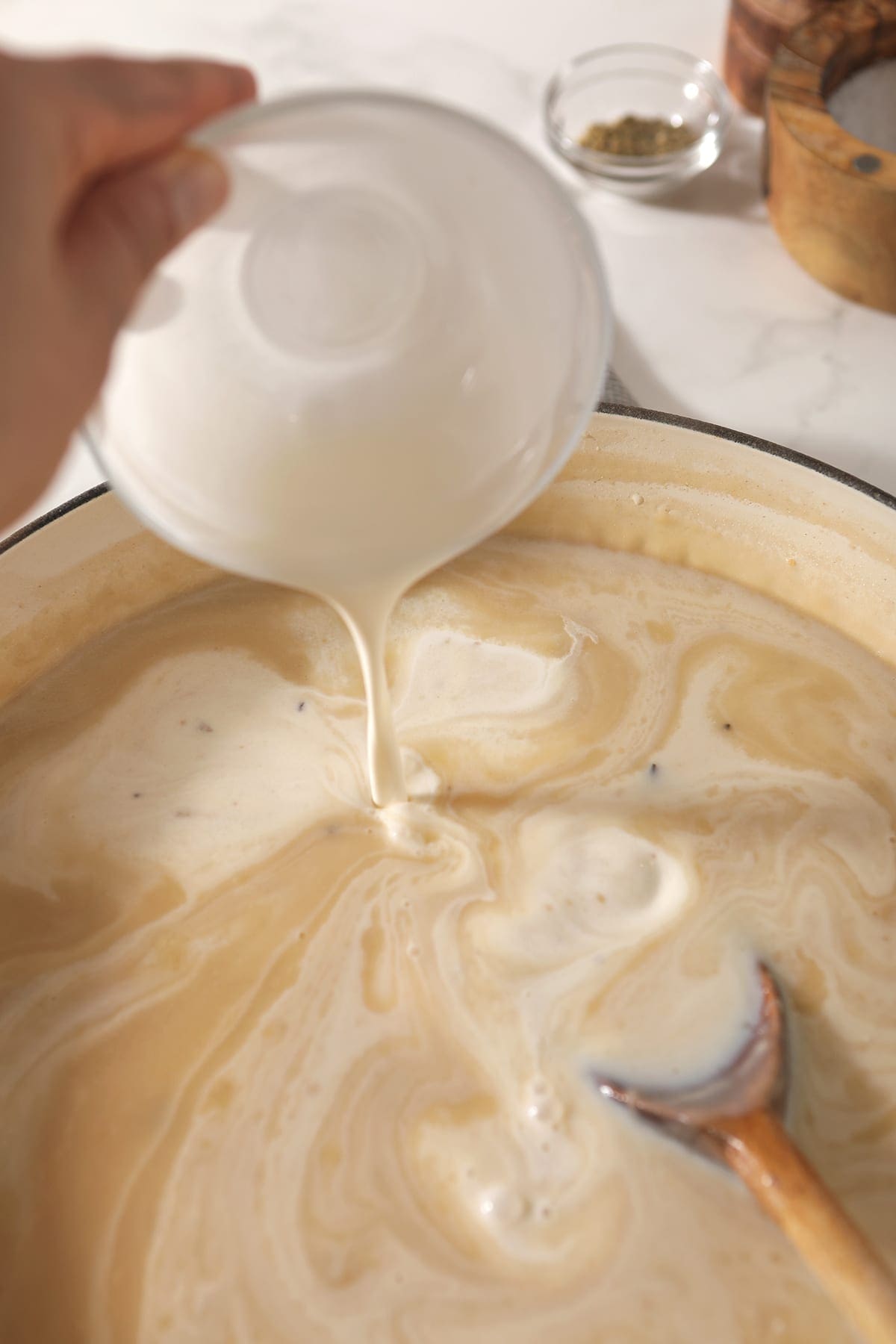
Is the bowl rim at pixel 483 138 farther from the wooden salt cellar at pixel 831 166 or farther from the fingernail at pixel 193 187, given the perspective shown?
the wooden salt cellar at pixel 831 166

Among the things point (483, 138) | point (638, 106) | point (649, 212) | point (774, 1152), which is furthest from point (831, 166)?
point (774, 1152)

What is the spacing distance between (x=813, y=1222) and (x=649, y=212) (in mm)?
1195

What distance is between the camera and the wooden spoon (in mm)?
826

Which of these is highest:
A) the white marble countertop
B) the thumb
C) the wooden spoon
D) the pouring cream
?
the thumb

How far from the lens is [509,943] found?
1.06 meters

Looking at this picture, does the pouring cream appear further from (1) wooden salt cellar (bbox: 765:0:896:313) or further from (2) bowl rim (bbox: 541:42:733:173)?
(2) bowl rim (bbox: 541:42:733:173)

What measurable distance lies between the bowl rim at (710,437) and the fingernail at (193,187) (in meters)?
0.48

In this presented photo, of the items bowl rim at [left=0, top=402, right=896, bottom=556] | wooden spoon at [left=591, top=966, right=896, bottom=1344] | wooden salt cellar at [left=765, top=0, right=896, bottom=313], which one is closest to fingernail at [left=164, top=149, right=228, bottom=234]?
bowl rim at [left=0, top=402, right=896, bottom=556]

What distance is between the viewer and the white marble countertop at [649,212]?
143cm

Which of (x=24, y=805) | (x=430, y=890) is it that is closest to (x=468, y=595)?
(x=430, y=890)

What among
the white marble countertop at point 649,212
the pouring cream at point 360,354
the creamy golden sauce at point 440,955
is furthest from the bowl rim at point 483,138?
the white marble countertop at point 649,212

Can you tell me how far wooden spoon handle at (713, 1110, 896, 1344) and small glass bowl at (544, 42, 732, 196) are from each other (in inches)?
44.2

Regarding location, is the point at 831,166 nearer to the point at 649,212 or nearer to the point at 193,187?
the point at 649,212

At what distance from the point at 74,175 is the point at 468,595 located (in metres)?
0.66
